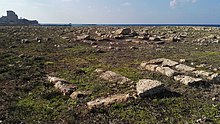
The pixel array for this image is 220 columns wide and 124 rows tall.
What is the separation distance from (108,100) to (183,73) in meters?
9.29

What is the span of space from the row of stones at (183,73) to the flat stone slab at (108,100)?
5710 millimetres

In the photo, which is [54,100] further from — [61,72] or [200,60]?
[200,60]

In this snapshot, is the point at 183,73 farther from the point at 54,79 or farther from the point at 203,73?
the point at 54,79

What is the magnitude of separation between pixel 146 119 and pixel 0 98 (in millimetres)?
9389

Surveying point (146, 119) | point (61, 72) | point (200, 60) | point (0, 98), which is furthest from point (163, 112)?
point (200, 60)

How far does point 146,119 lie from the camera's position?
14922 millimetres

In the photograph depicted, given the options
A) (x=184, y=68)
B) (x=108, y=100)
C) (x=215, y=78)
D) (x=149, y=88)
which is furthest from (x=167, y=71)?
(x=108, y=100)

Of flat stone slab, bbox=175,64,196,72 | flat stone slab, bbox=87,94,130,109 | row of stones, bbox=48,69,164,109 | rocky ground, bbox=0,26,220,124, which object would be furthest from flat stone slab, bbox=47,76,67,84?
flat stone slab, bbox=175,64,196,72

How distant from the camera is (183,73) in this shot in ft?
79.6

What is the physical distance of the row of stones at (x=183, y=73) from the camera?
70.5ft

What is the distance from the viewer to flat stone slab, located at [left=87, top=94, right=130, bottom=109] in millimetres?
16784

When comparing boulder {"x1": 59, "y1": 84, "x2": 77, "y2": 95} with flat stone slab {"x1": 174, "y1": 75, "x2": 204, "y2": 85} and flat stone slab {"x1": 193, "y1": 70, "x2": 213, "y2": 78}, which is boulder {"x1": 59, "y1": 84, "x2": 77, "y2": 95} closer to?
flat stone slab {"x1": 174, "y1": 75, "x2": 204, "y2": 85}

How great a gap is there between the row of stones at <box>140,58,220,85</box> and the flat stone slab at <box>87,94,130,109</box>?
18.7ft

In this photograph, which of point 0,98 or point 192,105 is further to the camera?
point 0,98
